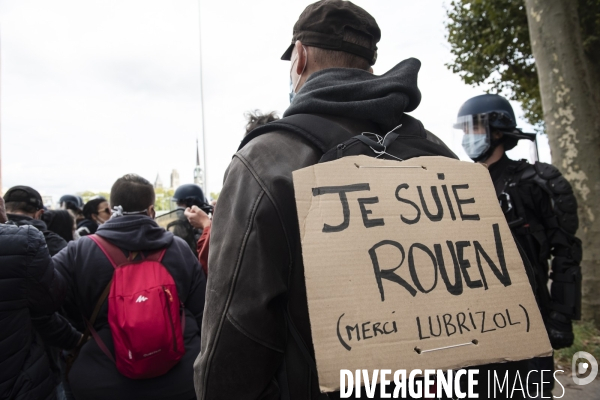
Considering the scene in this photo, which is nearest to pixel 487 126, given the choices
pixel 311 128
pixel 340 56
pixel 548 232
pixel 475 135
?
pixel 475 135

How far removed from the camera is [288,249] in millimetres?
1165

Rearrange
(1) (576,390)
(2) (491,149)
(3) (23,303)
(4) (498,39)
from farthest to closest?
(4) (498,39) < (1) (576,390) < (2) (491,149) < (3) (23,303)

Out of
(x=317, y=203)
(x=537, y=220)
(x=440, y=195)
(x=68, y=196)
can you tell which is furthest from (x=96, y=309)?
(x=68, y=196)

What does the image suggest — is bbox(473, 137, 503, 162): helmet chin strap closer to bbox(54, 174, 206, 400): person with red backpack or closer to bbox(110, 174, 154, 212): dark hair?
bbox(54, 174, 206, 400): person with red backpack

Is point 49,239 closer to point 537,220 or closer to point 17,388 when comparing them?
point 17,388

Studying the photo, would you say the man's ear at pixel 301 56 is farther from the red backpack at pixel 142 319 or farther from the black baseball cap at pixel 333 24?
the red backpack at pixel 142 319

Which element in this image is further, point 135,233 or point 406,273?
point 135,233

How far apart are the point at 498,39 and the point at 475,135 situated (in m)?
8.31

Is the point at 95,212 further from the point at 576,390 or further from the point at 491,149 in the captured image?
the point at 576,390

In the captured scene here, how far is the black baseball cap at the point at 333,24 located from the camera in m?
1.41

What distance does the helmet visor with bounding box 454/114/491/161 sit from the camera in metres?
3.13

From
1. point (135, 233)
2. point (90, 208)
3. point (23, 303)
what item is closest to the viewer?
point (23, 303)

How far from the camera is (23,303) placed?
2.21 m

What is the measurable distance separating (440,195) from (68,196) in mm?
6815
